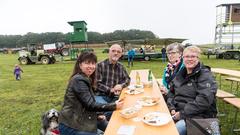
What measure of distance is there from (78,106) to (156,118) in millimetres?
785

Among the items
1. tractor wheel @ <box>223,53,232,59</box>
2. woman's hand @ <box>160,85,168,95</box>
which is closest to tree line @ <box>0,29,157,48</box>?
tractor wheel @ <box>223,53,232,59</box>

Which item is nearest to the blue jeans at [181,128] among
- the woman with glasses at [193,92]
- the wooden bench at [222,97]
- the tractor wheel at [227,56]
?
the woman with glasses at [193,92]

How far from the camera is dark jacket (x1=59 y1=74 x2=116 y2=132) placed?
2.43m

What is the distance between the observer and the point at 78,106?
245 cm

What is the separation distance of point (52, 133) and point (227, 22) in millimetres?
22605

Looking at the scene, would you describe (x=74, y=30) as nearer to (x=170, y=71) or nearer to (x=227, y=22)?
(x=227, y=22)

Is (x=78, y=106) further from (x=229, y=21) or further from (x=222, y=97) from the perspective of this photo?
(x=229, y=21)

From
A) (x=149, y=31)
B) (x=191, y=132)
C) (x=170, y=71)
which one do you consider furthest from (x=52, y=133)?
(x=149, y=31)

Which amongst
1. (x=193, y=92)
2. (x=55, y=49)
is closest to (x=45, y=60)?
(x=55, y=49)

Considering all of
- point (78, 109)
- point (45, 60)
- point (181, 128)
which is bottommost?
point (45, 60)

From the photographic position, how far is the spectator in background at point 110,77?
13.3ft

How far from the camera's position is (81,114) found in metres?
2.45

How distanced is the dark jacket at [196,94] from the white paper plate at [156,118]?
0.60 metres

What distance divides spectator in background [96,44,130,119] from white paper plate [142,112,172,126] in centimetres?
167
